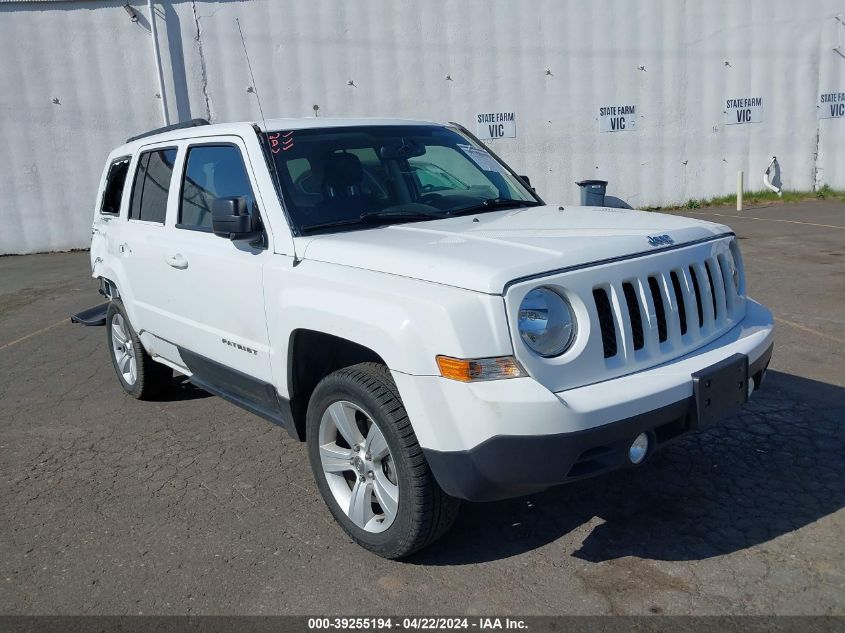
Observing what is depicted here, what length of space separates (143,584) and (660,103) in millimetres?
16173

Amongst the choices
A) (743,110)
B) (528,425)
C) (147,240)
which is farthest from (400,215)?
(743,110)

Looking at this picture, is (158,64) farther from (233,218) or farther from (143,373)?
(233,218)

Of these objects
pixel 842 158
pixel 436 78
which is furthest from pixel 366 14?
pixel 842 158

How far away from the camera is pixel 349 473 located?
3.53m

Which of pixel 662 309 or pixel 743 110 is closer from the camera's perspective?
pixel 662 309

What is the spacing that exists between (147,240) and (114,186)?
1.23 meters

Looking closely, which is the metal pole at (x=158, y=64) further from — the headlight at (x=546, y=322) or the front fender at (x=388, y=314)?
the headlight at (x=546, y=322)

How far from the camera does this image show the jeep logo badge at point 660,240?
3.19m

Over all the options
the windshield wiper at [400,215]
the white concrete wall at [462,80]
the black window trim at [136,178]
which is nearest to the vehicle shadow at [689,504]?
the windshield wiper at [400,215]

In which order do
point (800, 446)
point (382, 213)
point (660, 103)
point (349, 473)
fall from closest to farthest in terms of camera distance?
point (349, 473), point (382, 213), point (800, 446), point (660, 103)

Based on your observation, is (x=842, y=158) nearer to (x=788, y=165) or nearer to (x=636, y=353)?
(x=788, y=165)

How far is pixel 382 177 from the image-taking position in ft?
13.5

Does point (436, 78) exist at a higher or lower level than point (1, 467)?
higher

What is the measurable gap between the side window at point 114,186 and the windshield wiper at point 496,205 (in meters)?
2.75
